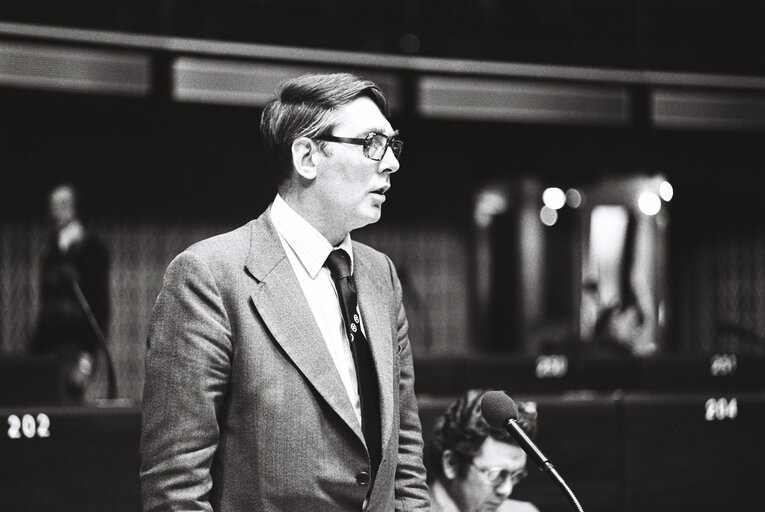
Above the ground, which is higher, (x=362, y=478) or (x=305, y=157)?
(x=305, y=157)

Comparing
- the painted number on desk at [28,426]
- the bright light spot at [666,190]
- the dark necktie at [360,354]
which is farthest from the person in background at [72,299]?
the bright light spot at [666,190]

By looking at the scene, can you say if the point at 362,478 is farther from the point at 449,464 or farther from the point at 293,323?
the point at 449,464

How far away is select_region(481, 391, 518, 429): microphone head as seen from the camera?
67.6 inches

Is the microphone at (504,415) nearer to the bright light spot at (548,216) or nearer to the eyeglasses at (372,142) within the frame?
the eyeglasses at (372,142)

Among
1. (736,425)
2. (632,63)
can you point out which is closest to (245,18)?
(632,63)

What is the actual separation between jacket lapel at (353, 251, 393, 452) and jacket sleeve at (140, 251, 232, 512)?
0.26 meters

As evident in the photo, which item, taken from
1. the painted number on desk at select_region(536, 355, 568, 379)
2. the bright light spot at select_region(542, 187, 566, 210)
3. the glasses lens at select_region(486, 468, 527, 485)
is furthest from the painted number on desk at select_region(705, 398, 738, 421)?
the bright light spot at select_region(542, 187, 566, 210)

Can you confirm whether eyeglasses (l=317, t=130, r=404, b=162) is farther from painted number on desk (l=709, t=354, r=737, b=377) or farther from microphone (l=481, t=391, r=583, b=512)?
painted number on desk (l=709, t=354, r=737, b=377)

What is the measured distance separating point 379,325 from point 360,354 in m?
0.08

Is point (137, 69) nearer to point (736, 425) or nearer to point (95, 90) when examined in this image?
point (95, 90)

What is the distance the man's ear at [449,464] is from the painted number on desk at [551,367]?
2688 millimetres

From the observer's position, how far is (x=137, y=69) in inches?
299

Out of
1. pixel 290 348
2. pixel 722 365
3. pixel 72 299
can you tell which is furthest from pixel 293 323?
pixel 72 299

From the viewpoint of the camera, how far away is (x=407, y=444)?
177 cm
